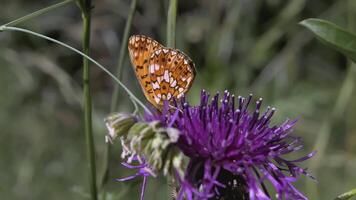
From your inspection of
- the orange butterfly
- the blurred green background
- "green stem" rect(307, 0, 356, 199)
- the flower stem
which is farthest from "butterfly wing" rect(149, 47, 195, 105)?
the blurred green background

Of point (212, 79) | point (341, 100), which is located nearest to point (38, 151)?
point (212, 79)

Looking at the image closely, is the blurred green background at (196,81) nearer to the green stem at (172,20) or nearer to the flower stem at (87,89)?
the green stem at (172,20)

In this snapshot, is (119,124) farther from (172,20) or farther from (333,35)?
(172,20)

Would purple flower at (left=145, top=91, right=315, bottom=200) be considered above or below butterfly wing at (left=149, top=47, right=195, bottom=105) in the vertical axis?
below

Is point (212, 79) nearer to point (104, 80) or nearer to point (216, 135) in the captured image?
point (104, 80)


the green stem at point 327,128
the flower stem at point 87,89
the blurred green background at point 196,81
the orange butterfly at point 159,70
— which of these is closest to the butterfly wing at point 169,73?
the orange butterfly at point 159,70

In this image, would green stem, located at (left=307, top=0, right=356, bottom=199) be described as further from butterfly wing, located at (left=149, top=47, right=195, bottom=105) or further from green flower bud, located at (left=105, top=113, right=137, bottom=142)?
green flower bud, located at (left=105, top=113, right=137, bottom=142)
